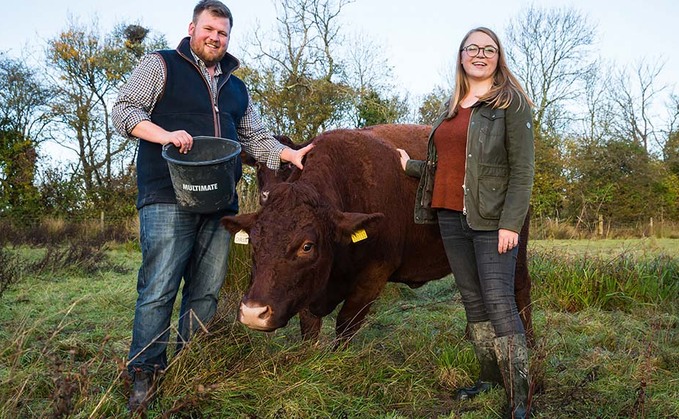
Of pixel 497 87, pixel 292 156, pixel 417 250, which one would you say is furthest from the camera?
pixel 417 250

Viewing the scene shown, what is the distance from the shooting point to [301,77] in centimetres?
2547

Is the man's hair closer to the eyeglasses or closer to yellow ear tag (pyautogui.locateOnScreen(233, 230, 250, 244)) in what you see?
yellow ear tag (pyautogui.locateOnScreen(233, 230, 250, 244))

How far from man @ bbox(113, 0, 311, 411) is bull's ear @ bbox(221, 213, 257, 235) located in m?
0.13

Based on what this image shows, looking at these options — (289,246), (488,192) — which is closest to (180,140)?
(289,246)

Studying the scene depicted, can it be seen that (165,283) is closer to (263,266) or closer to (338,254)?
(263,266)

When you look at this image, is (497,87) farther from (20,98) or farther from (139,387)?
(20,98)

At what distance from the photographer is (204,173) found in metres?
3.36

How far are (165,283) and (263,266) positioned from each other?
1.98 feet

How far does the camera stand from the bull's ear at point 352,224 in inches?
153

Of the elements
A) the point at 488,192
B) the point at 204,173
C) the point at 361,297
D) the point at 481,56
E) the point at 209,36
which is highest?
the point at 209,36

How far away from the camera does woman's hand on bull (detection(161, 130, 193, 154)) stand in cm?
333

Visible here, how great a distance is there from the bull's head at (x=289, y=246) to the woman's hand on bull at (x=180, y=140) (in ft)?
1.94

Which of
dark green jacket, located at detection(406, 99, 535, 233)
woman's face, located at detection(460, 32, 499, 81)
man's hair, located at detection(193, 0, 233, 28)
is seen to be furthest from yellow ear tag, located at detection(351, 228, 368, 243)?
man's hair, located at detection(193, 0, 233, 28)

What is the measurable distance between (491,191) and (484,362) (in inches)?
46.6
